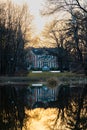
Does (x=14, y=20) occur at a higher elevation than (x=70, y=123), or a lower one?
higher

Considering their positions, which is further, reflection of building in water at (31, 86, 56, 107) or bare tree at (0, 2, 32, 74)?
bare tree at (0, 2, 32, 74)

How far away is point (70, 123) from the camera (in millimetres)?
11938

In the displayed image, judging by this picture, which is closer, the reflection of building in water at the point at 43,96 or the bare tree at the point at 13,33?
the reflection of building in water at the point at 43,96

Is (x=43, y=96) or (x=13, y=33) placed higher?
(x=13, y=33)

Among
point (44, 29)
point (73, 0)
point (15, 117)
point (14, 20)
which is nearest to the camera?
point (15, 117)

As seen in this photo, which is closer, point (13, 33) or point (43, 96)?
point (43, 96)

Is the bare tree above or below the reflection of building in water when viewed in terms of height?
above

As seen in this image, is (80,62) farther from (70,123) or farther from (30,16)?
(70,123)

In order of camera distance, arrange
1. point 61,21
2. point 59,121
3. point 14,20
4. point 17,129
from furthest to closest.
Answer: point 14,20, point 61,21, point 59,121, point 17,129

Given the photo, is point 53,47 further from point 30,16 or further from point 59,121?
point 59,121

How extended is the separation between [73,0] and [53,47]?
38.2m

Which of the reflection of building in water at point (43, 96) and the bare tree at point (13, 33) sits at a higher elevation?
the bare tree at point (13, 33)

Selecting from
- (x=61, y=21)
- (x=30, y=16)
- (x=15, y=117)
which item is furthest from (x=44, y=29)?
(x=15, y=117)

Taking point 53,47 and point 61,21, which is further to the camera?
point 53,47
